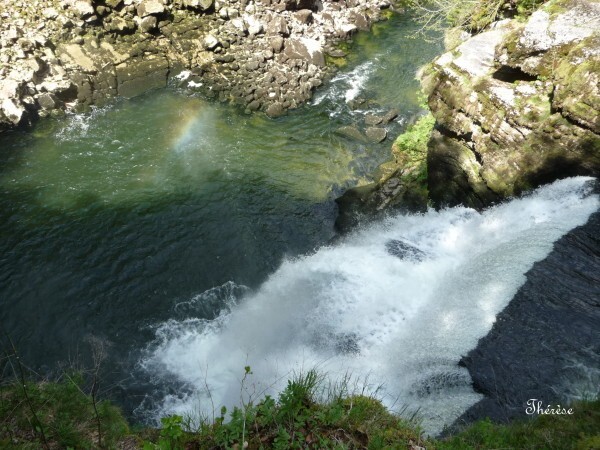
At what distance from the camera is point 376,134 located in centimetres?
1388

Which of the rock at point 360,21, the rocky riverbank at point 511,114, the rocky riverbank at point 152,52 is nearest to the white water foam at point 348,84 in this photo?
the rocky riverbank at point 152,52

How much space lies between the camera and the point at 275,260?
10516mm

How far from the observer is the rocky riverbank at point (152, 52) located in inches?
566

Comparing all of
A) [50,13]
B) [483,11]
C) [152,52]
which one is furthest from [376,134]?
[50,13]

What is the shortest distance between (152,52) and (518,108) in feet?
42.5

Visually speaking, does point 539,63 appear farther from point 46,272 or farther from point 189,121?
point 46,272

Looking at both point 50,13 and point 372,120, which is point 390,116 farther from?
point 50,13

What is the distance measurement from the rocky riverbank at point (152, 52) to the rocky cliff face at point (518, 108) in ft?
20.9

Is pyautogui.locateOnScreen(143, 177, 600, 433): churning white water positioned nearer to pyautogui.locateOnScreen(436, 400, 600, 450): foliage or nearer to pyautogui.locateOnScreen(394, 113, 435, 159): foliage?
pyautogui.locateOnScreen(436, 400, 600, 450): foliage

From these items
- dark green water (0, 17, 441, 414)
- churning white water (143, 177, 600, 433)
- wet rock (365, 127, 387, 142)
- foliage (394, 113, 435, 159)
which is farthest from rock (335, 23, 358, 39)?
churning white water (143, 177, 600, 433)

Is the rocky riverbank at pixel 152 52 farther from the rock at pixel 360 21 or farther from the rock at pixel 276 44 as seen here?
the rock at pixel 360 21

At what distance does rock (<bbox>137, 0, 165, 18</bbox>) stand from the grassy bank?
14.8 metres

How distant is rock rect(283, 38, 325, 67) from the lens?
54.6 ft

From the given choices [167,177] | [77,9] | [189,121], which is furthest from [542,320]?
[77,9]
